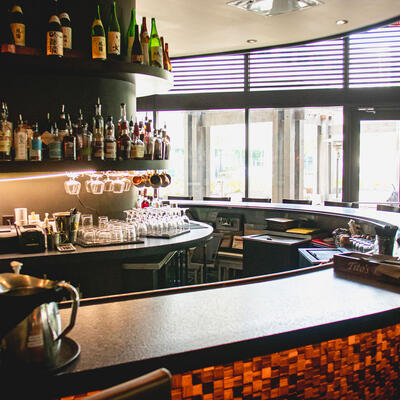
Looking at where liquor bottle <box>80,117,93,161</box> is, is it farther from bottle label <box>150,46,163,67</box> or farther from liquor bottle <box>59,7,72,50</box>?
bottle label <box>150,46,163,67</box>

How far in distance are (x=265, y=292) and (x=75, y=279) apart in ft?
7.86

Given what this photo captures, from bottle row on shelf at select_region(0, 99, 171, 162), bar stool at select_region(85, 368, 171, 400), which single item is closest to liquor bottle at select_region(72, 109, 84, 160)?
bottle row on shelf at select_region(0, 99, 171, 162)

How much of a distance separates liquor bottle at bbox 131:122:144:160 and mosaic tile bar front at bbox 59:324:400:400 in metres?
2.54

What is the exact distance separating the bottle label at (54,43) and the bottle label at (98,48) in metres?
0.26

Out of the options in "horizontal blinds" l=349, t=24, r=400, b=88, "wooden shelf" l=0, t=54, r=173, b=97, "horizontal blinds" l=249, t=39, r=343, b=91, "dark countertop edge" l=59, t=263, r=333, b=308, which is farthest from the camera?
"horizontal blinds" l=249, t=39, r=343, b=91

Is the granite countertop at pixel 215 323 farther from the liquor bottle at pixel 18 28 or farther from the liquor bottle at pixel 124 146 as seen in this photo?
the liquor bottle at pixel 18 28

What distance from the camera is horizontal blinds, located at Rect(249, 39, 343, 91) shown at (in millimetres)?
7224

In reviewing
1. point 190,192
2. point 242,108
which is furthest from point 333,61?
point 190,192

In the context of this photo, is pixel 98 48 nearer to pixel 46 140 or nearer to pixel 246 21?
pixel 46 140

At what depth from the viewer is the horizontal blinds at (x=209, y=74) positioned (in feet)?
25.0

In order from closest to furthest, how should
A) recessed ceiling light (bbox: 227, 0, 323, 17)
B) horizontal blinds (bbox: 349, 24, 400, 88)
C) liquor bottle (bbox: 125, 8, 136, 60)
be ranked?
liquor bottle (bbox: 125, 8, 136, 60) < recessed ceiling light (bbox: 227, 0, 323, 17) < horizontal blinds (bbox: 349, 24, 400, 88)

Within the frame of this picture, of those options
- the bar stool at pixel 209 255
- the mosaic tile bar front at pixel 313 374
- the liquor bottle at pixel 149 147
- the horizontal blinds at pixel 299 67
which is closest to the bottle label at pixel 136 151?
the liquor bottle at pixel 149 147

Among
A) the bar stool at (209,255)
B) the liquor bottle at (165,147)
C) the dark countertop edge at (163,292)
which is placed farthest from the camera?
the bar stool at (209,255)

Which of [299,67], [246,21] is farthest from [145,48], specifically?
[299,67]
